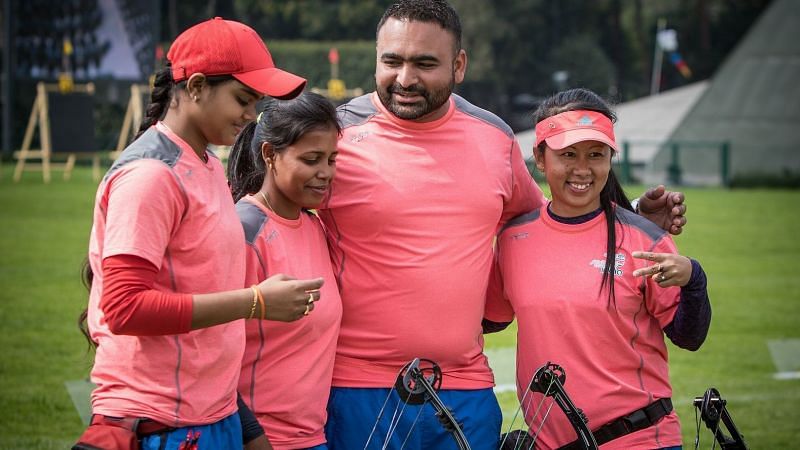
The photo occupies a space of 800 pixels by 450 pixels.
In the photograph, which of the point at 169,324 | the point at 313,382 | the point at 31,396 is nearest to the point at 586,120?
the point at 313,382

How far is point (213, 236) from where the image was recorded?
316cm

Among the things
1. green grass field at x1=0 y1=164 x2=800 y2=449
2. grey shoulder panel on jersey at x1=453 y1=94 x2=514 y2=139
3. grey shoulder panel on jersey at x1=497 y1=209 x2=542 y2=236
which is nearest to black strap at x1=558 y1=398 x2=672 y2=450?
grey shoulder panel on jersey at x1=497 y1=209 x2=542 y2=236

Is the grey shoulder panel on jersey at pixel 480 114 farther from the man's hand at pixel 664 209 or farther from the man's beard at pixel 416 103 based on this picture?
the man's hand at pixel 664 209

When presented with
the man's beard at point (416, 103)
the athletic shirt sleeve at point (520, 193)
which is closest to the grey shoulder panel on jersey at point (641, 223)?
the athletic shirt sleeve at point (520, 193)

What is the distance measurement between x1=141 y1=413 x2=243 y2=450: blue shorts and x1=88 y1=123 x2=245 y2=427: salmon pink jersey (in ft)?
0.10

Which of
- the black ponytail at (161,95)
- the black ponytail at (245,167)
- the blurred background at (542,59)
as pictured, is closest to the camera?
the black ponytail at (161,95)

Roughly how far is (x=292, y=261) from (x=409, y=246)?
0.45 meters

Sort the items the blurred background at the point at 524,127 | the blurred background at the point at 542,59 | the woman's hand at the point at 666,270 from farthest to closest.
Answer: the blurred background at the point at 542,59, the blurred background at the point at 524,127, the woman's hand at the point at 666,270

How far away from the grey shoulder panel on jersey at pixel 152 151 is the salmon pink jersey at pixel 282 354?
1.89ft

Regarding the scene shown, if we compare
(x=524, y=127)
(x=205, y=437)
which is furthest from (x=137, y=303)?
(x=524, y=127)

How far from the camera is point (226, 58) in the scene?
3184 millimetres

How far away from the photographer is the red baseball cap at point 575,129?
3984mm

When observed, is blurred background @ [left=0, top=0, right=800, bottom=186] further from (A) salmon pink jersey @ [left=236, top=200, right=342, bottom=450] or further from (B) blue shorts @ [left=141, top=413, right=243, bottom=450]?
(B) blue shorts @ [left=141, top=413, right=243, bottom=450]

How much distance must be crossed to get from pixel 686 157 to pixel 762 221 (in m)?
9.17
